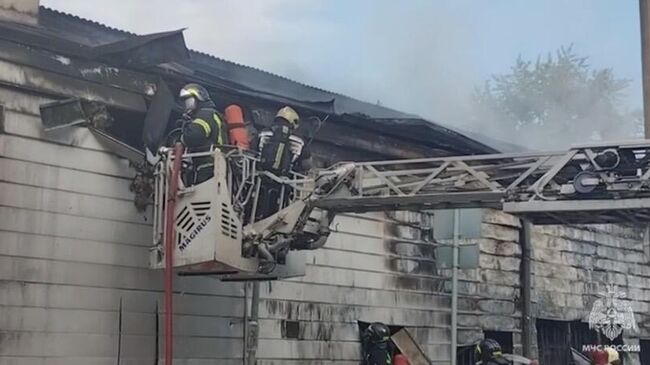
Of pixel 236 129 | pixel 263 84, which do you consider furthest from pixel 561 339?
pixel 236 129

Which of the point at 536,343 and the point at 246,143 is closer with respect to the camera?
the point at 246,143

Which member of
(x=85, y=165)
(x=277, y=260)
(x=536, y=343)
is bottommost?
(x=536, y=343)

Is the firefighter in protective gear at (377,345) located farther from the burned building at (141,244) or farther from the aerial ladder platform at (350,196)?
the aerial ladder platform at (350,196)

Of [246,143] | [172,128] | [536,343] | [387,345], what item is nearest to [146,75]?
[172,128]

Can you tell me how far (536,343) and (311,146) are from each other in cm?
497

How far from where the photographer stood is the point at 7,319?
23.9 ft

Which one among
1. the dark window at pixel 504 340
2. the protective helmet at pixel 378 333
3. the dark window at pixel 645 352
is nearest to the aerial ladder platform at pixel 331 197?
the protective helmet at pixel 378 333

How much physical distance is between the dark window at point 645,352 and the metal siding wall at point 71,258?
9128mm

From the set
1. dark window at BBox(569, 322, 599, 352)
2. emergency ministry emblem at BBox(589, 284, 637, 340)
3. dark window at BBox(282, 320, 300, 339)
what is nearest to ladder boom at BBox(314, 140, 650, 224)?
dark window at BBox(282, 320, 300, 339)

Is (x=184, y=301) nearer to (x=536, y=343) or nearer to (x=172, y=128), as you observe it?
(x=172, y=128)

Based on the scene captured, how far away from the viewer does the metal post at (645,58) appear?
31.3 feet

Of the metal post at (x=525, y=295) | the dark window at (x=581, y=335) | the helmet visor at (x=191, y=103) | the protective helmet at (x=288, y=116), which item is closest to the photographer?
the helmet visor at (x=191, y=103)

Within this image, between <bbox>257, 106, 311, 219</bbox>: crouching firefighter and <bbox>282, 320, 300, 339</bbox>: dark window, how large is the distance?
196 centimetres

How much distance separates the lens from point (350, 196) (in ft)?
25.8
